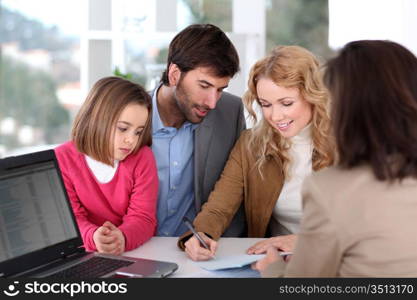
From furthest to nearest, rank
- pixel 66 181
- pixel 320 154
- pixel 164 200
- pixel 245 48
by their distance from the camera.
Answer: pixel 245 48, pixel 164 200, pixel 320 154, pixel 66 181

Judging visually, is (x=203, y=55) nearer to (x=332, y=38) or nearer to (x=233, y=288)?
(x=233, y=288)

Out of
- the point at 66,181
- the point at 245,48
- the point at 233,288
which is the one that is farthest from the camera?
the point at 245,48

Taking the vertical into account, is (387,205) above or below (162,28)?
below

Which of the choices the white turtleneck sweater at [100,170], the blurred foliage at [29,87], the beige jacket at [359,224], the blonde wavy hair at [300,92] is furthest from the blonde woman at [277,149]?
the blurred foliage at [29,87]

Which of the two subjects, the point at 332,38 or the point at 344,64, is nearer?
the point at 344,64

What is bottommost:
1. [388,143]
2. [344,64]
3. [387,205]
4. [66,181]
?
[66,181]

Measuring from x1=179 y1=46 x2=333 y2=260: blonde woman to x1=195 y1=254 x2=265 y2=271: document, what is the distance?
0.28 m

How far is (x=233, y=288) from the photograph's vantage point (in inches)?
52.8

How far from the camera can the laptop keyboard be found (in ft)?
5.11

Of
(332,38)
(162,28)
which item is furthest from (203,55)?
(162,28)

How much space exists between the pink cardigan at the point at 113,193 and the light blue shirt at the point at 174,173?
31 cm

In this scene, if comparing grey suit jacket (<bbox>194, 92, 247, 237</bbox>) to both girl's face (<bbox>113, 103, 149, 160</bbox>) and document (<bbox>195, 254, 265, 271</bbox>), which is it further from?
document (<bbox>195, 254, 265, 271</bbox>)

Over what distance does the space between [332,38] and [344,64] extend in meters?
2.62

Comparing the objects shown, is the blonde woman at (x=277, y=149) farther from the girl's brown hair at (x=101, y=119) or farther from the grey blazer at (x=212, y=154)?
the girl's brown hair at (x=101, y=119)
